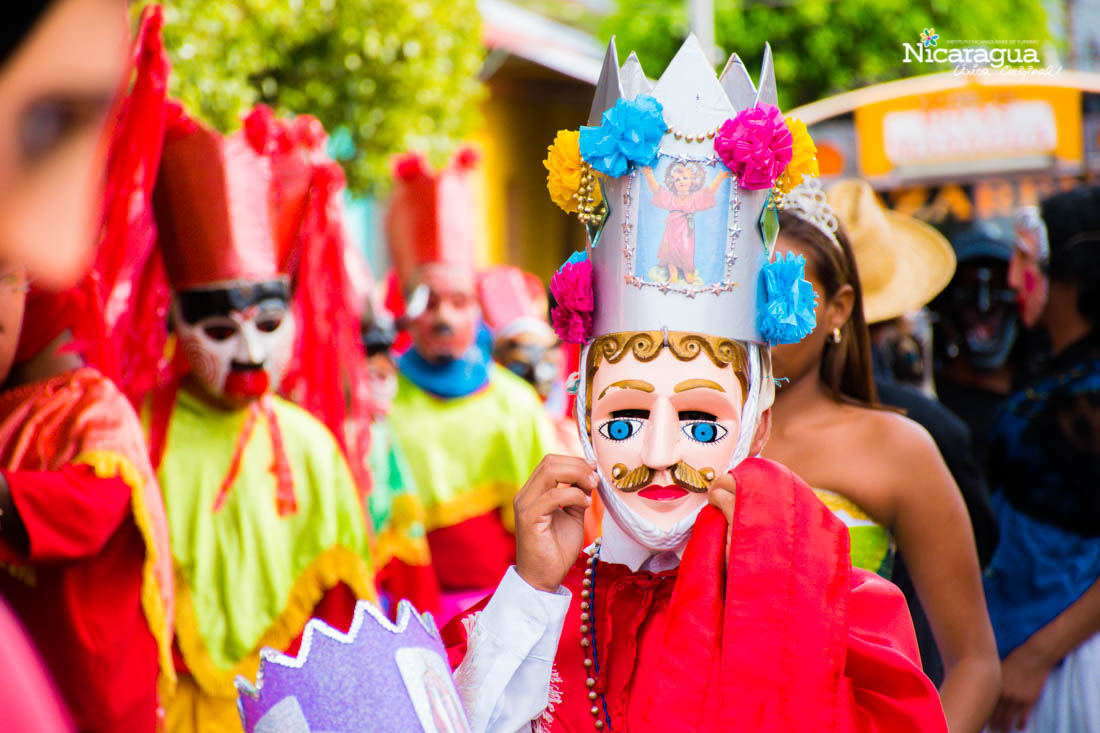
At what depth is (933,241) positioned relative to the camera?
405 centimetres

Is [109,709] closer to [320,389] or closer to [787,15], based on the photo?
[320,389]

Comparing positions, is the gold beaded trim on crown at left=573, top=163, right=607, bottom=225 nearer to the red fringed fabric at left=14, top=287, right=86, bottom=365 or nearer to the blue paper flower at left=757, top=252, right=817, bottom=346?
the blue paper flower at left=757, top=252, right=817, bottom=346

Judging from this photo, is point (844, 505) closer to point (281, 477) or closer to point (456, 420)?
point (281, 477)

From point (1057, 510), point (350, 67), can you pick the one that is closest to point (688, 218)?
point (1057, 510)

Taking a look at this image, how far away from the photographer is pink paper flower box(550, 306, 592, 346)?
233 centimetres

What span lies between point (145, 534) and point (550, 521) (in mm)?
1863

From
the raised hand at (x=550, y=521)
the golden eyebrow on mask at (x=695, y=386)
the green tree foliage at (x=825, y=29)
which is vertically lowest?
the raised hand at (x=550, y=521)

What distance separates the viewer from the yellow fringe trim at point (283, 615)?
4.08 meters

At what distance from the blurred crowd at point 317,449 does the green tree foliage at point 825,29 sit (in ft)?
30.1

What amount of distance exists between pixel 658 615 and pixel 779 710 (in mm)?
339

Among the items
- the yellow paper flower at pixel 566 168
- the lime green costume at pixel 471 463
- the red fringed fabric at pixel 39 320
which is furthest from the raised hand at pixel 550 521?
the lime green costume at pixel 471 463

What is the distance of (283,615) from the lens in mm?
4270

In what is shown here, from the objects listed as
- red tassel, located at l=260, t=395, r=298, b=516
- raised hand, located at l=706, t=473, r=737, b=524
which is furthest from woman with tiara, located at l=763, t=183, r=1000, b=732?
red tassel, located at l=260, t=395, r=298, b=516

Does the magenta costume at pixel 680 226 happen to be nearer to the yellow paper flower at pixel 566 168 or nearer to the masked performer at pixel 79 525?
the yellow paper flower at pixel 566 168
